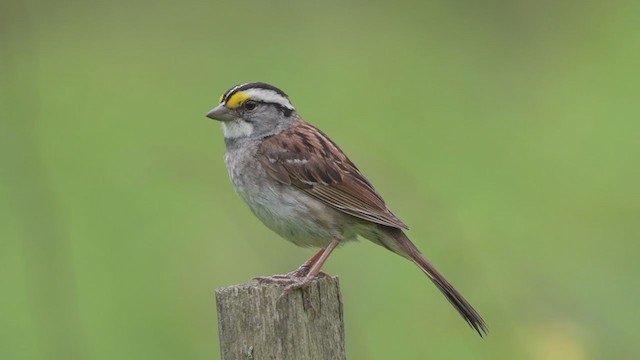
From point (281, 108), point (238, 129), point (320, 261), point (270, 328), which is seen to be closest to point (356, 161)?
point (281, 108)

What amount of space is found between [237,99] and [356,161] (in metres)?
1.49

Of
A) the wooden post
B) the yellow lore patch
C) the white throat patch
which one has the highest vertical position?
the yellow lore patch

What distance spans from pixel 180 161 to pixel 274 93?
145 cm

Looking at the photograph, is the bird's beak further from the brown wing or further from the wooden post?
the wooden post

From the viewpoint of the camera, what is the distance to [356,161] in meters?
8.58

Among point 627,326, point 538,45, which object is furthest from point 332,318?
point 538,45

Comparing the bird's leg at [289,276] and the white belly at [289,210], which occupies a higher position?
the white belly at [289,210]

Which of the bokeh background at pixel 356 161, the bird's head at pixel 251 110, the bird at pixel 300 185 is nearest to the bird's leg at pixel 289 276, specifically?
the bird at pixel 300 185

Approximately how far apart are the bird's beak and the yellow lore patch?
0.02 m

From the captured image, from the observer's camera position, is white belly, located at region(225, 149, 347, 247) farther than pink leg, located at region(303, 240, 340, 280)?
Yes

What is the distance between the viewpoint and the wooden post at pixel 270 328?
5.53m

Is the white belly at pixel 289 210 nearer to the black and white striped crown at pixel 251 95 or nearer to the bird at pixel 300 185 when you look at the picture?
the bird at pixel 300 185

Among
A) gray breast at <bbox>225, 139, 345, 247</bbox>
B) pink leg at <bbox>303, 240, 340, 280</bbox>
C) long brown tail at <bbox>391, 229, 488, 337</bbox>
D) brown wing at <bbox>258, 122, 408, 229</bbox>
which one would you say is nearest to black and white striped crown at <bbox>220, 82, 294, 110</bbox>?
brown wing at <bbox>258, 122, 408, 229</bbox>

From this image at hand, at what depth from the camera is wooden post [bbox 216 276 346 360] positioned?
5527 millimetres
